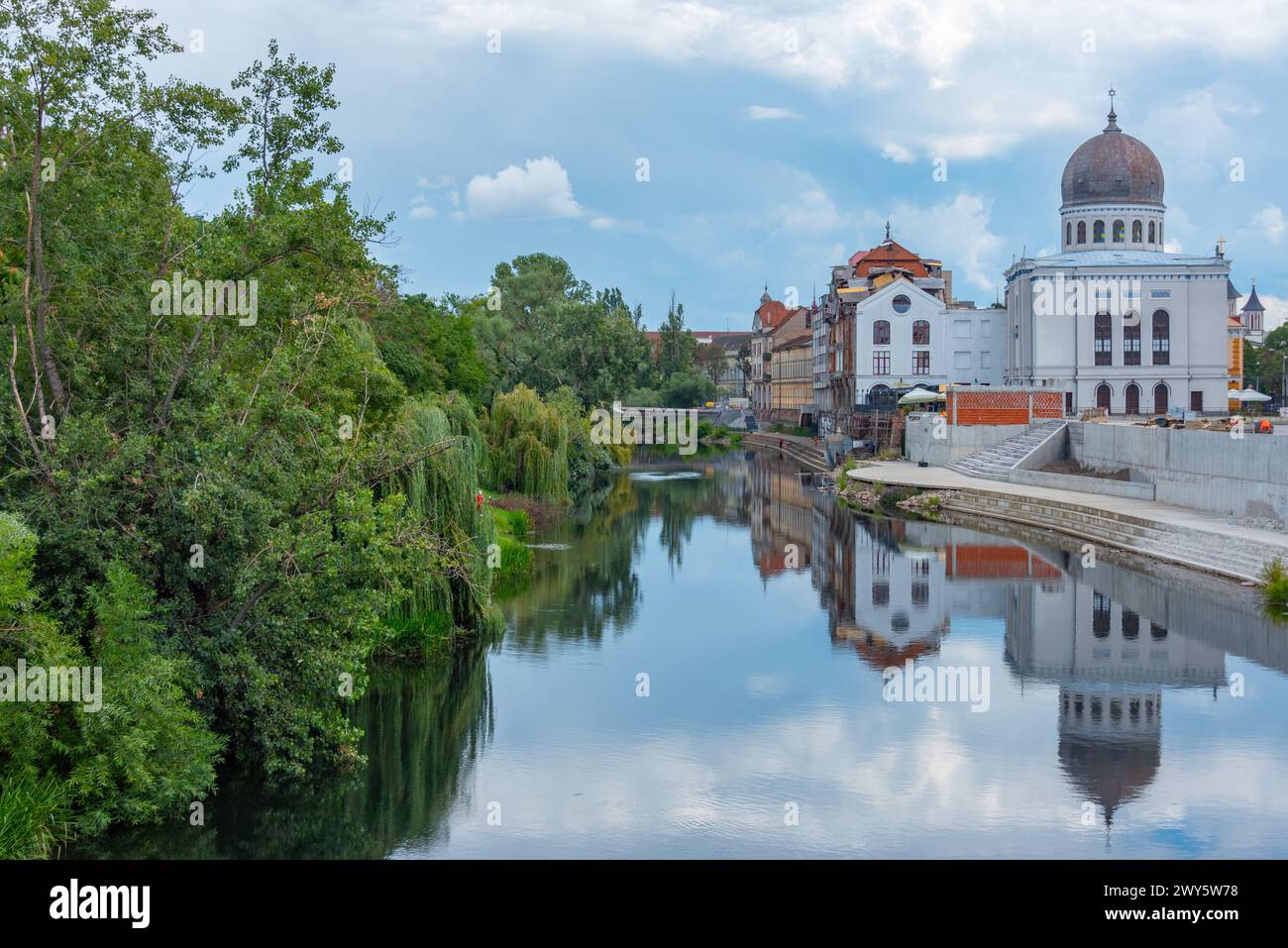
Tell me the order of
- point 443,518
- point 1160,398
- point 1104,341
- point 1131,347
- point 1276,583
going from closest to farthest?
point 443,518 → point 1276,583 → point 1131,347 → point 1104,341 → point 1160,398

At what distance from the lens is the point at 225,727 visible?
44.2 feet

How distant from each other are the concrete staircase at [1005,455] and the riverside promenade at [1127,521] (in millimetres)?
705

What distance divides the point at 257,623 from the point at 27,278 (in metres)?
4.27

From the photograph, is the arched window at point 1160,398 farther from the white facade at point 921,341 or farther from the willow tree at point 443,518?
the willow tree at point 443,518

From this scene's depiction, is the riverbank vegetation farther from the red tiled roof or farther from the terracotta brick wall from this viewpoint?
the red tiled roof

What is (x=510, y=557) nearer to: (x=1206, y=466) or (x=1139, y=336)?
(x=1206, y=466)

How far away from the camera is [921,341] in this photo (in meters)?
67.7

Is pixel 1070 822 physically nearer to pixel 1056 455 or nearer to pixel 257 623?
pixel 257 623

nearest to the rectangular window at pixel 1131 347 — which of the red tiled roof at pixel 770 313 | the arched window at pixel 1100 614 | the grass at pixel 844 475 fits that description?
the grass at pixel 844 475

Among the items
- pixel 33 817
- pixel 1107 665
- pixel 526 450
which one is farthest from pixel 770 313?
pixel 33 817

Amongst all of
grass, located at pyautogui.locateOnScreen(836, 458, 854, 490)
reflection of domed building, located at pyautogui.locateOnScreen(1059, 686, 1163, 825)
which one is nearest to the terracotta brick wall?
grass, located at pyautogui.locateOnScreen(836, 458, 854, 490)

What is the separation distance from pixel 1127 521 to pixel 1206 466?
231 centimetres
